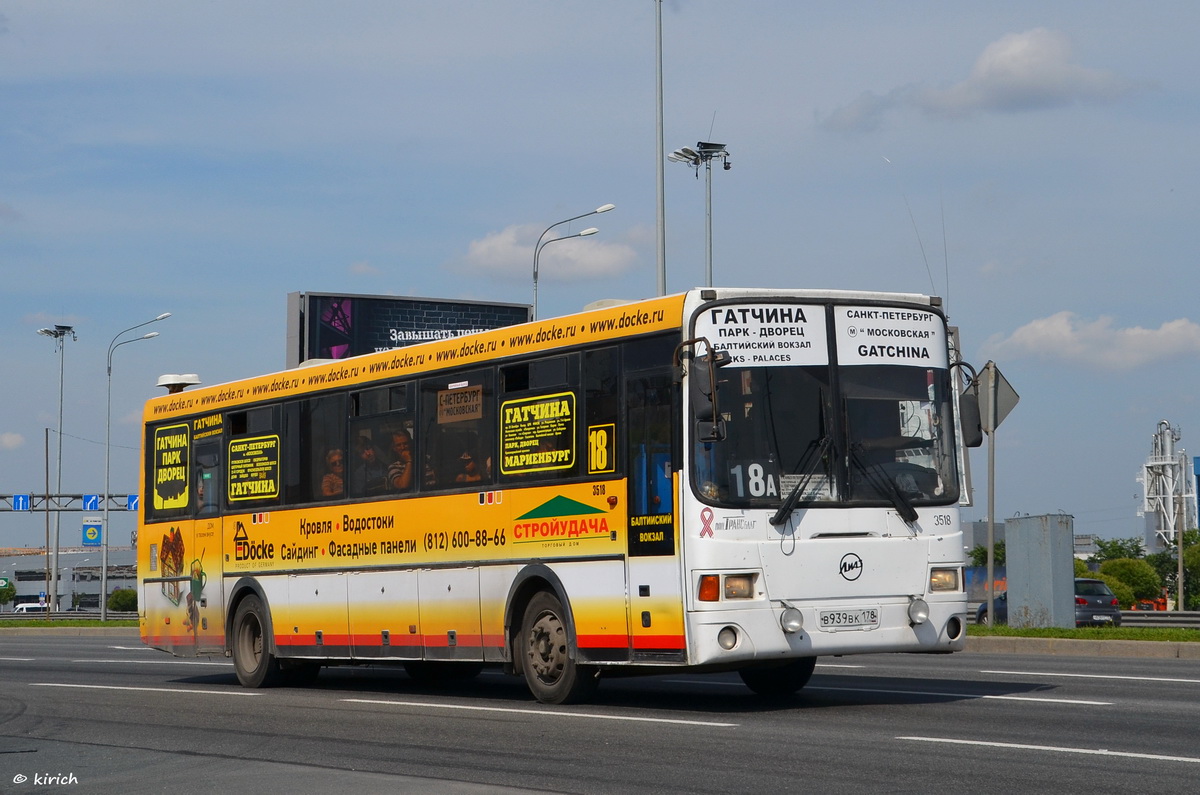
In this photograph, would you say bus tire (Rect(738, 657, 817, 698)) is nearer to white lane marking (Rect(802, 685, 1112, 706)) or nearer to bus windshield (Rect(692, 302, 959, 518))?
white lane marking (Rect(802, 685, 1112, 706))

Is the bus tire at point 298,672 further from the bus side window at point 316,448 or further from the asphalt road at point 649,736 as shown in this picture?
the bus side window at point 316,448

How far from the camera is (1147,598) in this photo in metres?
60.9

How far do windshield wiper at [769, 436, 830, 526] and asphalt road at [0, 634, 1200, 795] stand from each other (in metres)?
1.52

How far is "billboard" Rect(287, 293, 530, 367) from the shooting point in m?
52.6

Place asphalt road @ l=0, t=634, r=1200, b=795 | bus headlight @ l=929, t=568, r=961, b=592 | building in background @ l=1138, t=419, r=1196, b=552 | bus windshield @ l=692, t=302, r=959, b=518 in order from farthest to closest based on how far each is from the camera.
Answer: building in background @ l=1138, t=419, r=1196, b=552
bus headlight @ l=929, t=568, r=961, b=592
bus windshield @ l=692, t=302, r=959, b=518
asphalt road @ l=0, t=634, r=1200, b=795

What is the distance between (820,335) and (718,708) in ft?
10.6

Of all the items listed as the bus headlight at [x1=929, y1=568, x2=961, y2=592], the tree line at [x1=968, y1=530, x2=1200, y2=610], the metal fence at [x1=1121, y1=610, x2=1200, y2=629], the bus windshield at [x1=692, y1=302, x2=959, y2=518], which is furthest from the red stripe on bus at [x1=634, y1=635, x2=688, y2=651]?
the tree line at [x1=968, y1=530, x2=1200, y2=610]

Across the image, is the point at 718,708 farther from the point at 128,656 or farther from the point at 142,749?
the point at 128,656

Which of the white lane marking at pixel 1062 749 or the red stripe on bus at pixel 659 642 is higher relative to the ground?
the red stripe on bus at pixel 659 642

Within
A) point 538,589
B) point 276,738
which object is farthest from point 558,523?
point 276,738

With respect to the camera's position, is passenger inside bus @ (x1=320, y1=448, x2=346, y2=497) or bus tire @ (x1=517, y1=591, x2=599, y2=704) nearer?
bus tire @ (x1=517, y1=591, x2=599, y2=704)

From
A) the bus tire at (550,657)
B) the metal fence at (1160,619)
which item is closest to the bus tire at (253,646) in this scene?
the bus tire at (550,657)

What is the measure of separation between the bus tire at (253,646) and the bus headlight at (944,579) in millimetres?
8052

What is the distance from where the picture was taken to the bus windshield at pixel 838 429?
40.8ft
